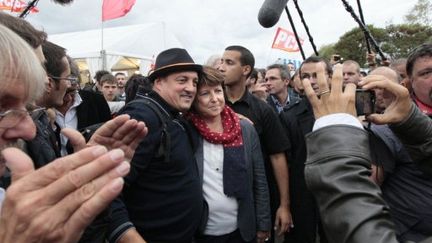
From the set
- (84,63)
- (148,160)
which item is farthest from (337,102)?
(84,63)

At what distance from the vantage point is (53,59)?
2639 millimetres

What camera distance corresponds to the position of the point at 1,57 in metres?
0.99

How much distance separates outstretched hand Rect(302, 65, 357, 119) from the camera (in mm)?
1087

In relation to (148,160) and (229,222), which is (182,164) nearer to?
(148,160)

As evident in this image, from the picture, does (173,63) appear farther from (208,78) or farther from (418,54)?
(418,54)

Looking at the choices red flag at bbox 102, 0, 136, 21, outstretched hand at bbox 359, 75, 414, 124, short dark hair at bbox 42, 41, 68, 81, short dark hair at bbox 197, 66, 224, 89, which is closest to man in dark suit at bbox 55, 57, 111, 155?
short dark hair at bbox 42, 41, 68, 81

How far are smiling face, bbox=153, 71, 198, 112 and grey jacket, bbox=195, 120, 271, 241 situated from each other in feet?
0.91

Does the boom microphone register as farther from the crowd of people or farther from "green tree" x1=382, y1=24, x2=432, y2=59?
"green tree" x1=382, y1=24, x2=432, y2=59

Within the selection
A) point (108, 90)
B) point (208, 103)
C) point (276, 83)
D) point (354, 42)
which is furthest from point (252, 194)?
point (354, 42)

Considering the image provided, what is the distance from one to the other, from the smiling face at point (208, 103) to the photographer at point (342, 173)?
4.73 ft

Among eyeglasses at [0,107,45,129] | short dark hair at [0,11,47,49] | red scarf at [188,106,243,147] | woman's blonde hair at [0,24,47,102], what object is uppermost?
short dark hair at [0,11,47,49]

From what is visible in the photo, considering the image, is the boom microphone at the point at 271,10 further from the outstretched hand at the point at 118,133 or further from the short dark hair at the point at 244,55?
the short dark hair at the point at 244,55

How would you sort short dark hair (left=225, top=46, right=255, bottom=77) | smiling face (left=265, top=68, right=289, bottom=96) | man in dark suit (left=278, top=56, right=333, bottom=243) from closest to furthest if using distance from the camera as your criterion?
man in dark suit (left=278, top=56, right=333, bottom=243) → short dark hair (left=225, top=46, right=255, bottom=77) → smiling face (left=265, top=68, right=289, bottom=96)

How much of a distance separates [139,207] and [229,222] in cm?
62
